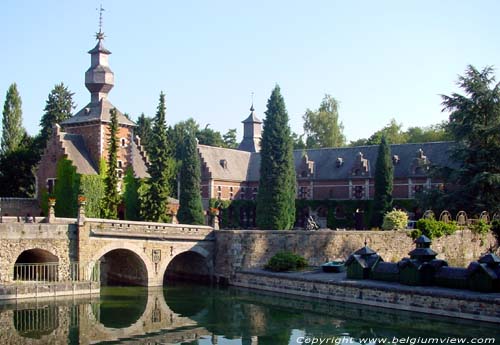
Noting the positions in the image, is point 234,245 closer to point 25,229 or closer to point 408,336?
point 25,229

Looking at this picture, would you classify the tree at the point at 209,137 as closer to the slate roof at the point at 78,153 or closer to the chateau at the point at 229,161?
the chateau at the point at 229,161

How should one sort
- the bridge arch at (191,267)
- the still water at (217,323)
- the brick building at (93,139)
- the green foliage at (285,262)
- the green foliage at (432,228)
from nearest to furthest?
the still water at (217,323), the green foliage at (285,262), the bridge arch at (191,267), the green foliage at (432,228), the brick building at (93,139)

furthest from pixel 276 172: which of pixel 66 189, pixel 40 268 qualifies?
pixel 40 268

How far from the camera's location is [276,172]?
4659 centimetres

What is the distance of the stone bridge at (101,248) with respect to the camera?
31469 millimetres

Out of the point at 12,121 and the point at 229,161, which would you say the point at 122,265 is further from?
the point at 12,121

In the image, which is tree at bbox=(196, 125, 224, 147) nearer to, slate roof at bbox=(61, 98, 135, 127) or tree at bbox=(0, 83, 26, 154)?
tree at bbox=(0, 83, 26, 154)

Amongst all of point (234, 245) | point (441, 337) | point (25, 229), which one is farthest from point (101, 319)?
point (441, 337)

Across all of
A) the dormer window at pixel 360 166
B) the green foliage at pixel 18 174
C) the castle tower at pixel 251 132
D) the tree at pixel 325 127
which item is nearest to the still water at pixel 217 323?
the dormer window at pixel 360 166

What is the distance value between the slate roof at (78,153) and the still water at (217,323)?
12.6 m

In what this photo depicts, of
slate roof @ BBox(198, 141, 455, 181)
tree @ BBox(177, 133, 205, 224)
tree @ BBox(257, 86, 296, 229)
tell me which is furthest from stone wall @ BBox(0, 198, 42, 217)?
slate roof @ BBox(198, 141, 455, 181)

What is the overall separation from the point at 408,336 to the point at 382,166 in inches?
1125

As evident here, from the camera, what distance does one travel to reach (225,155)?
60.9m

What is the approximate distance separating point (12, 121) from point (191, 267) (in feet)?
113
